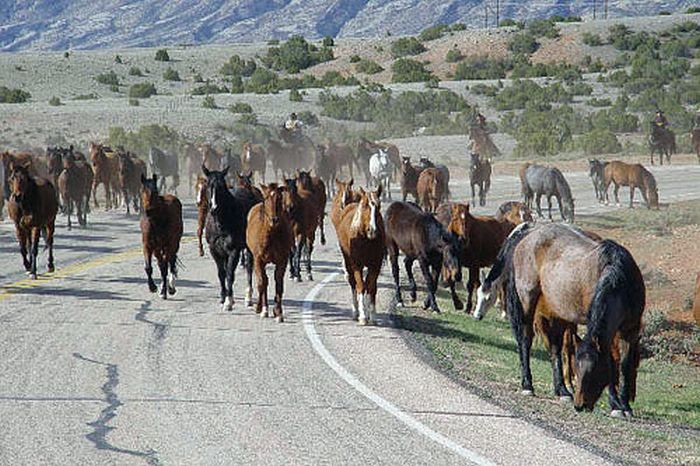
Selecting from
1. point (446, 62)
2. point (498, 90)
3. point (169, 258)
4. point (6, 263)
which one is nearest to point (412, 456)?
point (169, 258)

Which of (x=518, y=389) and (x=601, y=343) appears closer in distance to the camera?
(x=601, y=343)

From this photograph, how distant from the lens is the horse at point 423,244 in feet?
64.9

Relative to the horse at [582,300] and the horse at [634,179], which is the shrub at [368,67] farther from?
the horse at [582,300]

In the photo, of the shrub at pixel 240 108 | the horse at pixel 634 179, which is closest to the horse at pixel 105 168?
the horse at pixel 634 179

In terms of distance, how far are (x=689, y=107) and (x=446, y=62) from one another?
33.6m

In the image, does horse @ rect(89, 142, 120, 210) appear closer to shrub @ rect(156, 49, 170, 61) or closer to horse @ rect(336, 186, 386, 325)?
horse @ rect(336, 186, 386, 325)

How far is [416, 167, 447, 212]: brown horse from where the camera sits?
33.6 meters

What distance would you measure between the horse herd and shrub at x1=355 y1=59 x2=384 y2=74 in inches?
2981

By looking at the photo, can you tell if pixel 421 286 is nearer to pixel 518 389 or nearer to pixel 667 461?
pixel 518 389

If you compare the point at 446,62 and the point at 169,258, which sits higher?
the point at 446,62

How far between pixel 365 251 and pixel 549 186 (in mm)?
19579

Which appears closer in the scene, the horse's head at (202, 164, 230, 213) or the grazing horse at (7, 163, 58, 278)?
the horse's head at (202, 164, 230, 213)

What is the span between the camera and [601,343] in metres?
11.5

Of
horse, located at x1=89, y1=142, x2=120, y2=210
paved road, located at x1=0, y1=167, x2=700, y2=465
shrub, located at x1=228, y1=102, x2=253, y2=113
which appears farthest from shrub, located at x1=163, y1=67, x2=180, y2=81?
paved road, located at x1=0, y1=167, x2=700, y2=465
